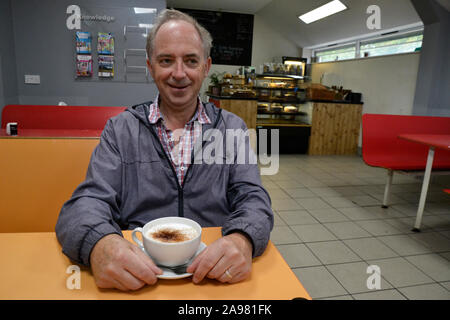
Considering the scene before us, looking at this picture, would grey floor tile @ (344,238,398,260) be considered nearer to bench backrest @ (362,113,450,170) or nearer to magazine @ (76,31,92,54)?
bench backrest @ (362,113,450,170)

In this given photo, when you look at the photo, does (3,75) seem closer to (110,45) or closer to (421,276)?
(110,45)

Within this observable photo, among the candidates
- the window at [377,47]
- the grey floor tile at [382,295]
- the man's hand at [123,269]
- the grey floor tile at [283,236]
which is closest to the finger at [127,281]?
the man's hand at [123,269]

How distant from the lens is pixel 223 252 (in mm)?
747

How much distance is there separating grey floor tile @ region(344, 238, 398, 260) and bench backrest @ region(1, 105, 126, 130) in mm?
2465

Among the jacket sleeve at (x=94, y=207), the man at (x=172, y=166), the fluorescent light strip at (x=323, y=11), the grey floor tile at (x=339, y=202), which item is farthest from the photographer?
the fluorescent light strip at (x=323, y=11)

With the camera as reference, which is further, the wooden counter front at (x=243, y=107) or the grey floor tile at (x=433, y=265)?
the wooden counter front at (x=243, y=107)

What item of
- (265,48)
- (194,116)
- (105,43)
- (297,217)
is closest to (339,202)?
(297,217)

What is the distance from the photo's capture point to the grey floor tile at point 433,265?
2357 millimetres

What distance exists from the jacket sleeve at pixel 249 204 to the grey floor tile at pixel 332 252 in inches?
64.3

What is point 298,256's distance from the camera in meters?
2.57

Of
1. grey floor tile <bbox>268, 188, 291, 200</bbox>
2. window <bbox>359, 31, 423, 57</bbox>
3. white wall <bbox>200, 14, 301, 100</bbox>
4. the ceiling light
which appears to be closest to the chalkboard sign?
white wall <bbox>200, 14, 301, 100</bbox>

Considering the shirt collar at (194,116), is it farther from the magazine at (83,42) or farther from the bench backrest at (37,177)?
the magazine at (83,42)

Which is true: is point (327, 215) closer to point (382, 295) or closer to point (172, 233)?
point (382, 295)

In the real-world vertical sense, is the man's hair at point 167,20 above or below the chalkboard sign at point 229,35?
below
